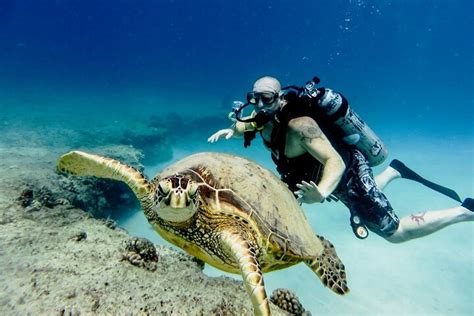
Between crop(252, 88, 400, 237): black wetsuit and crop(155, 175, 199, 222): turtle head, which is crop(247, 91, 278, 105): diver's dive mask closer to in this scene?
crop(252, 88, 400, 237): black wetsuit

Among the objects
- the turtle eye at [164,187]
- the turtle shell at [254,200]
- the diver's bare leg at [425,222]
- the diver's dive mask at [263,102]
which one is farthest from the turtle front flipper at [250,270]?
the diver's bare leg at [425,222]

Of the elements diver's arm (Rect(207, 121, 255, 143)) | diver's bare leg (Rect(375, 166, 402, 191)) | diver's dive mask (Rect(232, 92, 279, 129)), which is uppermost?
diver's bare leg (Rect(375, 166, 402, 191))

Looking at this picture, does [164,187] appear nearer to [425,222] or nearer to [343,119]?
[343,119]

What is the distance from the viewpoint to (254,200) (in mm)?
2621

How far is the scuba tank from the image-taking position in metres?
3.89

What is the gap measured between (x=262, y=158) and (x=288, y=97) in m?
13.5

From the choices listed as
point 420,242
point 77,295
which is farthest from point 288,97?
point 420,242

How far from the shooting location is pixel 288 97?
3.89 metres

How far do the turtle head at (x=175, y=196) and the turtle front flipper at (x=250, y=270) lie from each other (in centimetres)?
45

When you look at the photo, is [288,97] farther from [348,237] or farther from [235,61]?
[235,61]

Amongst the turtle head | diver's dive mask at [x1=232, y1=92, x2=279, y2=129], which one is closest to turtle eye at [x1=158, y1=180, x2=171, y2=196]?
the turtle head

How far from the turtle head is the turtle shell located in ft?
1.41

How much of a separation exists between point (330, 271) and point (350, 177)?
1904 mm

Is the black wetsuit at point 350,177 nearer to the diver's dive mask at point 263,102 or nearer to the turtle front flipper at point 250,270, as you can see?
the diver's dive mask at point 263,102
